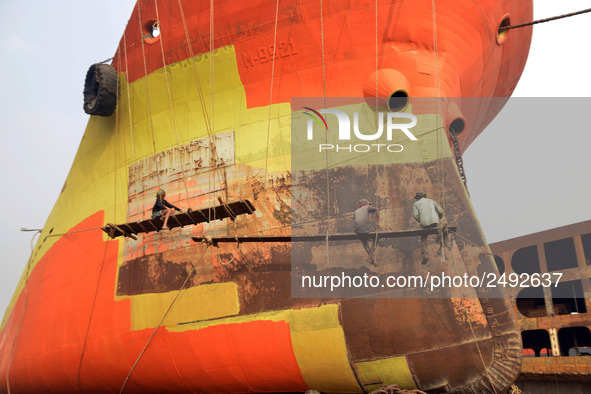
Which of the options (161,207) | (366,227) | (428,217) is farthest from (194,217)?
(428,217)

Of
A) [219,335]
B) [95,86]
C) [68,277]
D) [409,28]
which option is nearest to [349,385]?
[219,335]

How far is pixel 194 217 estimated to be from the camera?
7.84m

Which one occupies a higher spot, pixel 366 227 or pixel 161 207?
pixel 161 207

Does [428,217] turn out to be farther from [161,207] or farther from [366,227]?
[161,207]

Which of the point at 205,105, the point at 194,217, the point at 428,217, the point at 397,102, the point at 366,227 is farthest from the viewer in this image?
the point at 205,105

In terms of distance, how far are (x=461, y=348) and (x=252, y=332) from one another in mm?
3067

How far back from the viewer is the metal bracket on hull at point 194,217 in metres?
7.43

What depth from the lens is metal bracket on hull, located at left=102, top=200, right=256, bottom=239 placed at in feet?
24.4

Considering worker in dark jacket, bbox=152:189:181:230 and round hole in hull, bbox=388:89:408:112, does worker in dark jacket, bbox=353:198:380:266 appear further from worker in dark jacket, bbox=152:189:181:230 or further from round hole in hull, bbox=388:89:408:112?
worker in dark jacket, bbox=152:189:181:230

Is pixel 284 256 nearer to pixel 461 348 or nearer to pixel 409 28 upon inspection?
pixel 461 348

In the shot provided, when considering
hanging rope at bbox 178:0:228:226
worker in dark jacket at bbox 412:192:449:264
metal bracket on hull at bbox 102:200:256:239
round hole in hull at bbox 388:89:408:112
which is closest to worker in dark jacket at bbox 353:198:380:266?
worker in dark jacket at bbox 412:192:449:264

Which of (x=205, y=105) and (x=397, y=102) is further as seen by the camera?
(x=205, y=105)

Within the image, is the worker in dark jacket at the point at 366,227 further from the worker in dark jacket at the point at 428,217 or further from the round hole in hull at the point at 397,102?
the round hole in hull at the point at 397,102

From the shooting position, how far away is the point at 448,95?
873 centimetres
